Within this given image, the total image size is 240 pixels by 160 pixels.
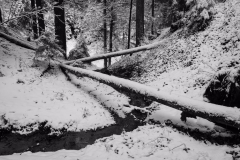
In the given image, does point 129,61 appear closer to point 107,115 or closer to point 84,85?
point 84,85

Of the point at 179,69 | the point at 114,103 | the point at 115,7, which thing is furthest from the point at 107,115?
the point at 115,7

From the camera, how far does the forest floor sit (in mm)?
3693

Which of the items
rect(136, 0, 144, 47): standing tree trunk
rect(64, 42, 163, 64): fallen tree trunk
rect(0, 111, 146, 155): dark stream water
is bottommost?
rect(0, 111, 146, 155): dark stream water

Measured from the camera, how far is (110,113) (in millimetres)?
5738

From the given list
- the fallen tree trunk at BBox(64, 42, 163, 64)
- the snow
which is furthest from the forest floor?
the fallen tree trunk at BBox(64, 42, 163, 64)

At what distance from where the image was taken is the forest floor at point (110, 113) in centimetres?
369

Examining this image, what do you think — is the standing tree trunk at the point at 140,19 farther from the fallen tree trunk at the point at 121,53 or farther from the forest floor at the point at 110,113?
the forest floor at the point at 110,113

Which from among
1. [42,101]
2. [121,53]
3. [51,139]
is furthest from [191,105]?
[121,53]

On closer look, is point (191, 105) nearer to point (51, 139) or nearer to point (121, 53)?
point (51, 139)

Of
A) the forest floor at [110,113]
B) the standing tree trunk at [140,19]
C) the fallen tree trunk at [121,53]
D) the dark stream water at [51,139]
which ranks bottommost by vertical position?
the dark stream water at [51,139]

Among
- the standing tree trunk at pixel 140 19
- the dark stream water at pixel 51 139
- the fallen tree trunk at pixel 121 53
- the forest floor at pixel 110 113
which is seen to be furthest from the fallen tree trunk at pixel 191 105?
the standing tree trunk at pixel 140 19

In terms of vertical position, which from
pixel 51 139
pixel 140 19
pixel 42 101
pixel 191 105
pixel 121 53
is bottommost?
pixel 51 139

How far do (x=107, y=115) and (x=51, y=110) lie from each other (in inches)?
77.6

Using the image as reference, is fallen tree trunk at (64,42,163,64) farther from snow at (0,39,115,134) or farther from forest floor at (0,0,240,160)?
snow at (0,39,115,134)
